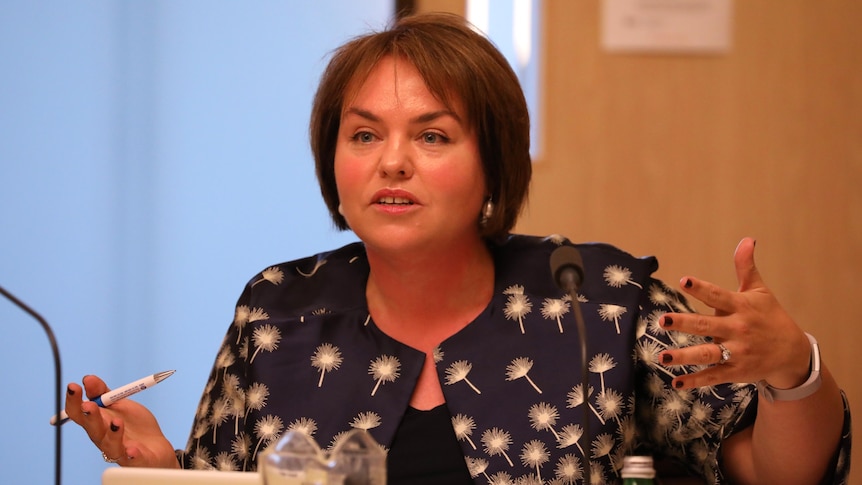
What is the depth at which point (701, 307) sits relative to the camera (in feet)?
9.20

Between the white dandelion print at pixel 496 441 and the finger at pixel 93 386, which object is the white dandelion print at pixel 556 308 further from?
the finger at pixel 93 386

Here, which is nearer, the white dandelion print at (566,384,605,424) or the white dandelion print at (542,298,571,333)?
the white dandelion print at (566,384,605,424)

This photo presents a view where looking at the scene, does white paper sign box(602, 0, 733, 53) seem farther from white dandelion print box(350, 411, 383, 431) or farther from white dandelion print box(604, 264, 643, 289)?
white dandelion print box(350, 411, 383, 431)

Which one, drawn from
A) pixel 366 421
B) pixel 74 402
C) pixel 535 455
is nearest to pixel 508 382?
pixel 535 455

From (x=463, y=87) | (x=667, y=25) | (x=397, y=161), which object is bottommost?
(x=397, y=161)

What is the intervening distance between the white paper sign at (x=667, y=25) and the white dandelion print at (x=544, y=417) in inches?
59.4

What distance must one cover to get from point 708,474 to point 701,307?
3.97 feet

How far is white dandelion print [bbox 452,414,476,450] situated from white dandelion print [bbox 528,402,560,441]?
10cm

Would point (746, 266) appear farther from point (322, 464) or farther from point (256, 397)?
point (256, 397)

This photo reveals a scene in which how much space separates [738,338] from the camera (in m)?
1.34

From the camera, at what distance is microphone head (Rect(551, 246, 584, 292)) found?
123 centimetres

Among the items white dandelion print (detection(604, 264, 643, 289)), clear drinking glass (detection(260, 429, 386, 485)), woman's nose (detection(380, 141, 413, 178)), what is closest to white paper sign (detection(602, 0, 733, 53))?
white dandelion print (detection(604, 264, 643, 289))

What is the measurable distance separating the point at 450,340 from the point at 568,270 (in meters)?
0.55

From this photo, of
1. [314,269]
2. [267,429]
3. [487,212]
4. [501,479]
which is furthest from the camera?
[314,269]
